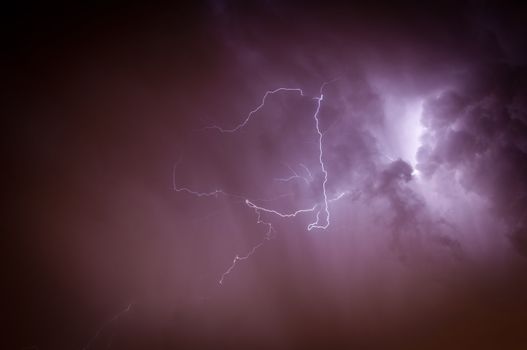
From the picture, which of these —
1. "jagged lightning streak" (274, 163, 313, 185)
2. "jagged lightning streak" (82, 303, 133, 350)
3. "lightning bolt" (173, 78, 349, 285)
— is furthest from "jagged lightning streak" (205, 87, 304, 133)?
"jagged lightning streak" (82, 303, 133, 350)

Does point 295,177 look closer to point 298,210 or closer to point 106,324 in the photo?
point 298,210

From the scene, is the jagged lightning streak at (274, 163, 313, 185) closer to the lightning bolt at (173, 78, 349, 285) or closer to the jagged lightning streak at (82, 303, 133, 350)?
the lightning bolt at (173, 78, 349, 285)

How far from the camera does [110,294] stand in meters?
11.1

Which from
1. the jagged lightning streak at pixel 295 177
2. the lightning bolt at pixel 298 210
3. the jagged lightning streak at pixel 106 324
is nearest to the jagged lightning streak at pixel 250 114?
the lightning bolt at pixel 298 210

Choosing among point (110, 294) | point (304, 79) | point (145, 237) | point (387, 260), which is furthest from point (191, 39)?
point (387, 260)

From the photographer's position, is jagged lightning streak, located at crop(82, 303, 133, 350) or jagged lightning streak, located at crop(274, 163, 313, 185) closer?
jagged lightning streak, located at crop(82, 303, 133, 350)

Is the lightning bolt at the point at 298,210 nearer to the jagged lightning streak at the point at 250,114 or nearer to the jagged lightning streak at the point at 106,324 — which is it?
the jagged lightning streak at the point at 250,114

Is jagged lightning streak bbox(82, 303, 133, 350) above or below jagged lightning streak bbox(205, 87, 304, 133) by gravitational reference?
below

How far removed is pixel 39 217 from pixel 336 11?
9.71 m

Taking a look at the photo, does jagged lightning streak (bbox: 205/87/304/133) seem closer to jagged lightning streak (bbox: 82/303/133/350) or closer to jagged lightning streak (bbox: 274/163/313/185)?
jagged lightning streak (bbox: 274/163/313/185)

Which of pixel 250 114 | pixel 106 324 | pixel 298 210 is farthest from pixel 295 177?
pixel 106 324

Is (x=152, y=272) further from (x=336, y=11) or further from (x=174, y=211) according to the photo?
(x=336, y=11)

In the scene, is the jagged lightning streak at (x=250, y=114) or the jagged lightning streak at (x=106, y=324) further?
the jagged lightning streak at (x=250, y=114)

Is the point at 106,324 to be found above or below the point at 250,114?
below
